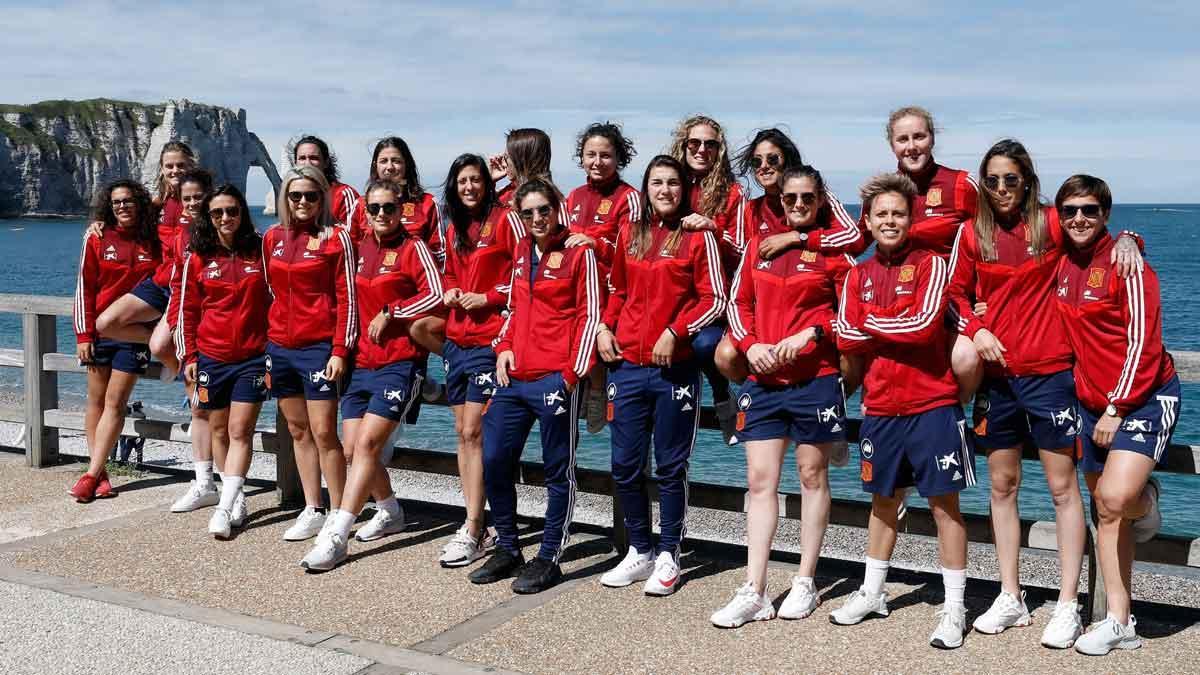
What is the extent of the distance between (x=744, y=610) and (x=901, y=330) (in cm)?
128

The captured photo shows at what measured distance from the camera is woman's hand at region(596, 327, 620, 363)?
5.30 m

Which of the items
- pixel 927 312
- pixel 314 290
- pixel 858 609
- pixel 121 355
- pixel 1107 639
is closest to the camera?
pixel 1107 639

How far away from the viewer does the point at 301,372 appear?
612cm

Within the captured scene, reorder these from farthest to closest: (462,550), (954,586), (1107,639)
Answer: (462,550)
(954,586)
(1107,639)

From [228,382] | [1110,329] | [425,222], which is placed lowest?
[228,382]

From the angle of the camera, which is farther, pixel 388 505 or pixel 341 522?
pixel 388 505

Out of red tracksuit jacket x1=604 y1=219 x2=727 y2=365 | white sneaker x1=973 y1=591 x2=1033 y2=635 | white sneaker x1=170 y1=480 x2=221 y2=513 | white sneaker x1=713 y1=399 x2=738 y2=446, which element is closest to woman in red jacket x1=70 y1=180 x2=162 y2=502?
white sneaker x1=170 y1=480 x2=221 y2=513

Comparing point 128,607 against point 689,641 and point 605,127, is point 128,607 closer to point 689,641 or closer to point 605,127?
point 689,641

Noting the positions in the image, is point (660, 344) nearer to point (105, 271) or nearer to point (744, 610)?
point (744, 610)

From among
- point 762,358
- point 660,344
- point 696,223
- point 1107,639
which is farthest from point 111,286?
point 1107,639

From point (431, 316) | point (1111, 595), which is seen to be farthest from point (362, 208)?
point (1111, 595)

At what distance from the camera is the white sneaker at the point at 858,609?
480cm

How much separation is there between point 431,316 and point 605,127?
1.25 metres

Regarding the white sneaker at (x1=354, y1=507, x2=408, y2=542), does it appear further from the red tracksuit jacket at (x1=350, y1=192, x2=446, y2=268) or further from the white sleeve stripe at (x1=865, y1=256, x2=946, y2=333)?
the white sleeve stripe at (x1=865, y1=256, x2=946, y2=333)
